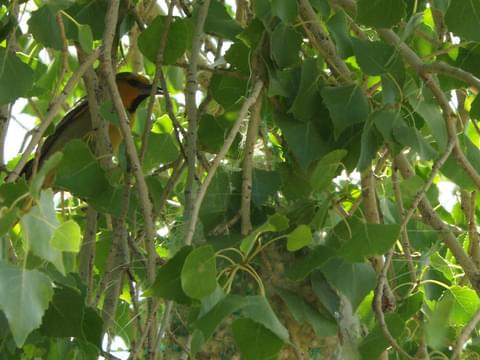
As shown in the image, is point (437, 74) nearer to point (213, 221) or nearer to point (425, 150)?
point (425, 150)

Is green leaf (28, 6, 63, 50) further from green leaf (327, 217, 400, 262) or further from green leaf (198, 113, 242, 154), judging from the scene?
green leaf (327, 217, 400, 262)

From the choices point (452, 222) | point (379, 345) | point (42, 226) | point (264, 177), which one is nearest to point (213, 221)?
point (264, 177)

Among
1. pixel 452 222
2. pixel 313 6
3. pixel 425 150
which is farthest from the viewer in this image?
pixel 452 222

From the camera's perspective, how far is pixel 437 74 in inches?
67.9

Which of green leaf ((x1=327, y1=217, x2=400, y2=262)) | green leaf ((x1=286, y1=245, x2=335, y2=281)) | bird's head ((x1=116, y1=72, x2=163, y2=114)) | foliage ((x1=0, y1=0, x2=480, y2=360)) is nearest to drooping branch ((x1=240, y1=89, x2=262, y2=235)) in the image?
foliage ((x1=0, y1=0, x2=480, y2=360))

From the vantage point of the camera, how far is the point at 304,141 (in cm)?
175

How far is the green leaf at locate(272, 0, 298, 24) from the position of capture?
1.69 meters

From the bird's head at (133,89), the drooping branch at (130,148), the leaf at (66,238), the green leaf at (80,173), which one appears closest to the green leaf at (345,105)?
the drooping branch at (130,148)

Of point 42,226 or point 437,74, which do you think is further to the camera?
point 437,74

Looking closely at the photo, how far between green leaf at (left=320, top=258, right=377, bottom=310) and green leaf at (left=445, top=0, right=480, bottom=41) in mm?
378

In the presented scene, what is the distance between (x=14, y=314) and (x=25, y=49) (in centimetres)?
157

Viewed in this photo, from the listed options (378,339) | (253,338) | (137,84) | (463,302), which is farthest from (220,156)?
(137,84)

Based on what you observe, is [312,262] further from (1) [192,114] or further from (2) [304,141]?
(1) [192,114]

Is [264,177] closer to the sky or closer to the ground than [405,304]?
closer to the sky
